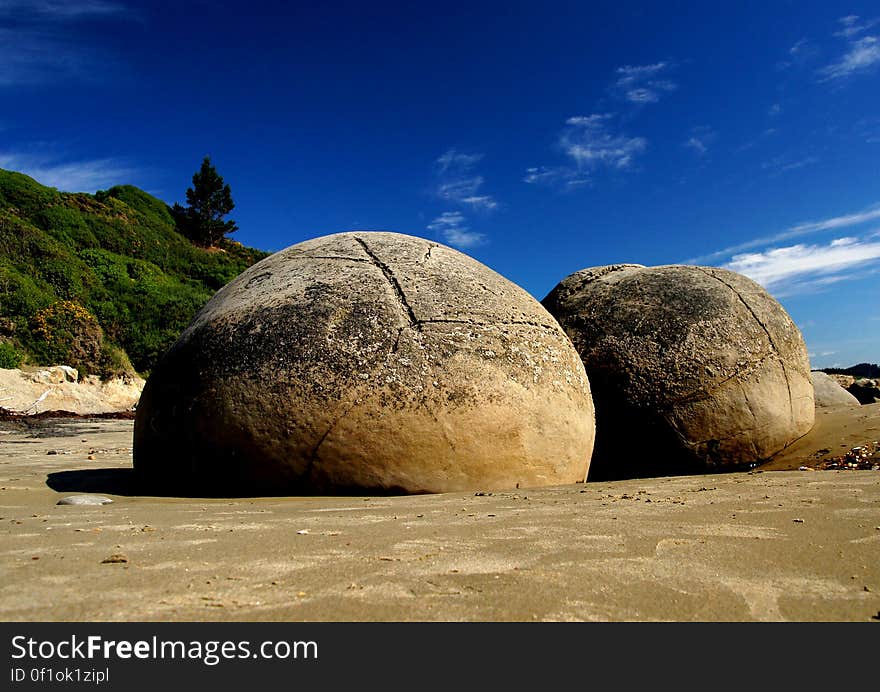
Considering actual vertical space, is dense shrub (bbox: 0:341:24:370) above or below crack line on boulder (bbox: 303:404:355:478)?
above

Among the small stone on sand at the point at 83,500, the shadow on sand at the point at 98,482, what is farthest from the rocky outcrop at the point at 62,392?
the small stone on sand at the point at 83,500

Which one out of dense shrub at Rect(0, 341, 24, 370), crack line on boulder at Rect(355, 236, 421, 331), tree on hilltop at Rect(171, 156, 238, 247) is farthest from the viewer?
tree on hilltop at Rect(171, 156, 238, 247)

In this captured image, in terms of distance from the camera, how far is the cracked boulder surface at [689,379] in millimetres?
5555

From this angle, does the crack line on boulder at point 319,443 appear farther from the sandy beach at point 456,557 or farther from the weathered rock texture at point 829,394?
the weathered rock texture at point 829,394

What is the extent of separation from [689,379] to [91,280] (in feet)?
66.2

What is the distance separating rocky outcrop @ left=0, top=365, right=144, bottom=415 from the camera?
13.8 m

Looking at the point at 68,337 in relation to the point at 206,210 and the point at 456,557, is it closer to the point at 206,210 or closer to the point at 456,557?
the point at 456,557

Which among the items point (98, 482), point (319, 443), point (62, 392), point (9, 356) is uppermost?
point (9, 356)

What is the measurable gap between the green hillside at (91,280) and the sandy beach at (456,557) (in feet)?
47.8

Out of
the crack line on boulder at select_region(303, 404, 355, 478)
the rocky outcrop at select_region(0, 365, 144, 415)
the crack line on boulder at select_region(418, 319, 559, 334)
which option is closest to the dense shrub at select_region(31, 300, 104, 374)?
the rocky outcrop at select_region(0, 365, 144, 415)

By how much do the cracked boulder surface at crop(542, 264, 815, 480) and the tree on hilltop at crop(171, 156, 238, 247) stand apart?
36.5 m

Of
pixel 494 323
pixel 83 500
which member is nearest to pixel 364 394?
pixel 494 323

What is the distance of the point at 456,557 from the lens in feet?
6.93

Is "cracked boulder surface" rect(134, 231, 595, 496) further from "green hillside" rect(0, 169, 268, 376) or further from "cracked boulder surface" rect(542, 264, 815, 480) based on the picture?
"green hillside" rect(0, 169, 268, 376)
